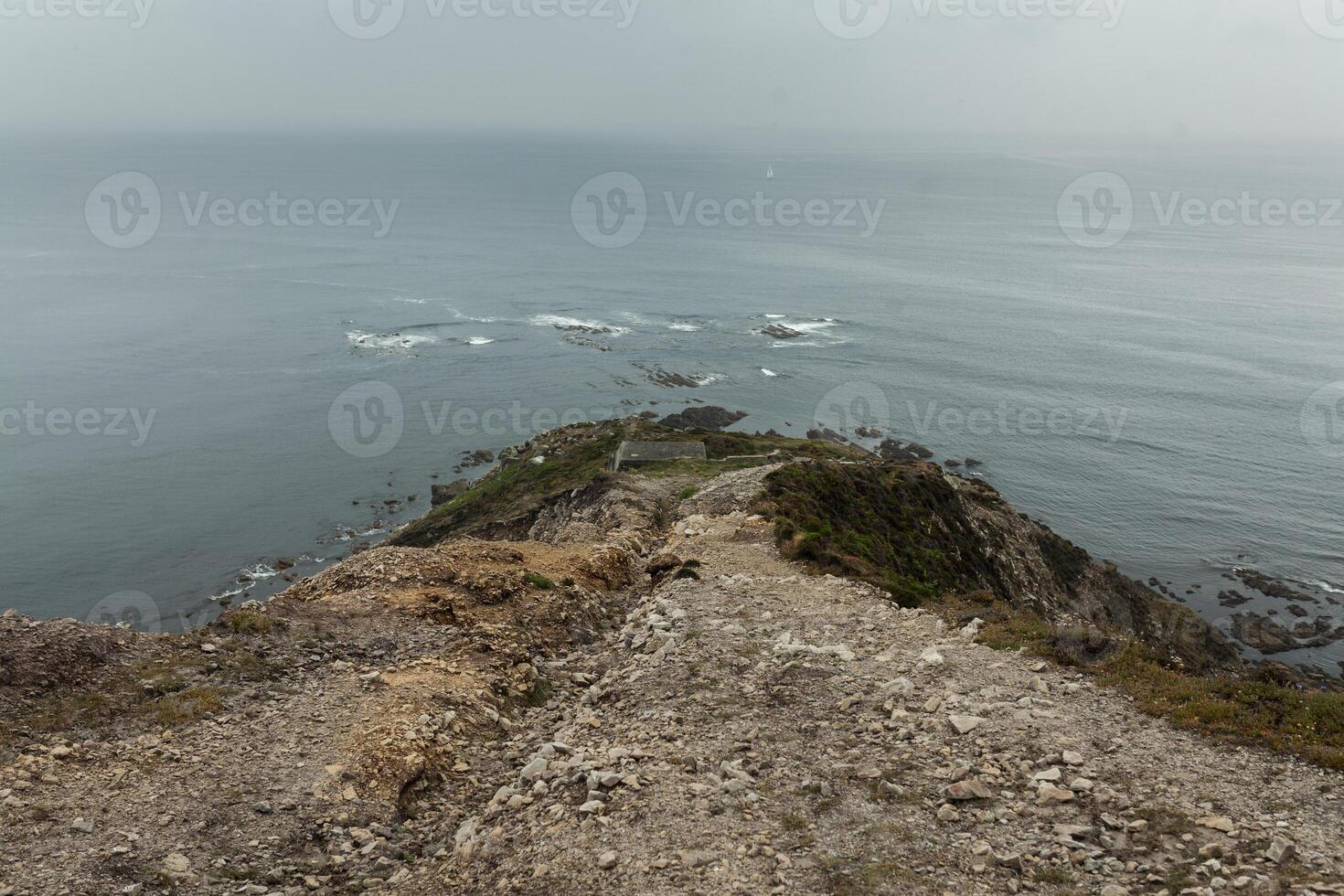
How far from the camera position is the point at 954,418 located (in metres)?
87.0

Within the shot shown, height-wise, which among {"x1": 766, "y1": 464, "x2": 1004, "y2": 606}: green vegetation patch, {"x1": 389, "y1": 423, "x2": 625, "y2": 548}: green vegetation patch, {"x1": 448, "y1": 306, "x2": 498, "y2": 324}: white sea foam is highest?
{"x1": 448, "y1": 306, "x2": 498, "y2": 324}: white sea foam

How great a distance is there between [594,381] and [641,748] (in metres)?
81.4

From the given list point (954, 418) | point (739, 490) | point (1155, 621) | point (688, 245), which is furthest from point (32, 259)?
point (1155, 621)

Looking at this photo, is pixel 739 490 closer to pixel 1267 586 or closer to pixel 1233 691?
pixel 1233 691

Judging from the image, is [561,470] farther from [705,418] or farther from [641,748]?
[641,748]

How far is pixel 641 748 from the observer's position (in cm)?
1552

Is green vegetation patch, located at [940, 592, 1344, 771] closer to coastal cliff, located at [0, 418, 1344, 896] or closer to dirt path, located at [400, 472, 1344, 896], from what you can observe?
coastal cliff, located at [0, 418, 1344, 896]

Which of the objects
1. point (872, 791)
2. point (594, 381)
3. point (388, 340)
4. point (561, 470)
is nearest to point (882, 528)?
point (872, 791)

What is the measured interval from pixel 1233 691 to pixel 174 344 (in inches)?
4439

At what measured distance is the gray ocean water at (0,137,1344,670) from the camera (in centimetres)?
6444

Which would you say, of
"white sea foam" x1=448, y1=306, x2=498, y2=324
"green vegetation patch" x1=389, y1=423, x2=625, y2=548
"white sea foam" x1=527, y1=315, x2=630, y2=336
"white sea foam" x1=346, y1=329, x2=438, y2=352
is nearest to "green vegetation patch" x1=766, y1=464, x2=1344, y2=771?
"green vegetation patch" x1=389, y1=423, x2=625, y2=548

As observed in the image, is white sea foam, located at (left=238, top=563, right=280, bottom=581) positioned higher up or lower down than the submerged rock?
lower down

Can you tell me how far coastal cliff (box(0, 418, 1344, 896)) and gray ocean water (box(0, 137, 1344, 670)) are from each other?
40118mm

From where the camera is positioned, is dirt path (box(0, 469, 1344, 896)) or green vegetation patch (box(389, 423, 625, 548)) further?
green vegetation patch (box(389, 423, 625, 548))
